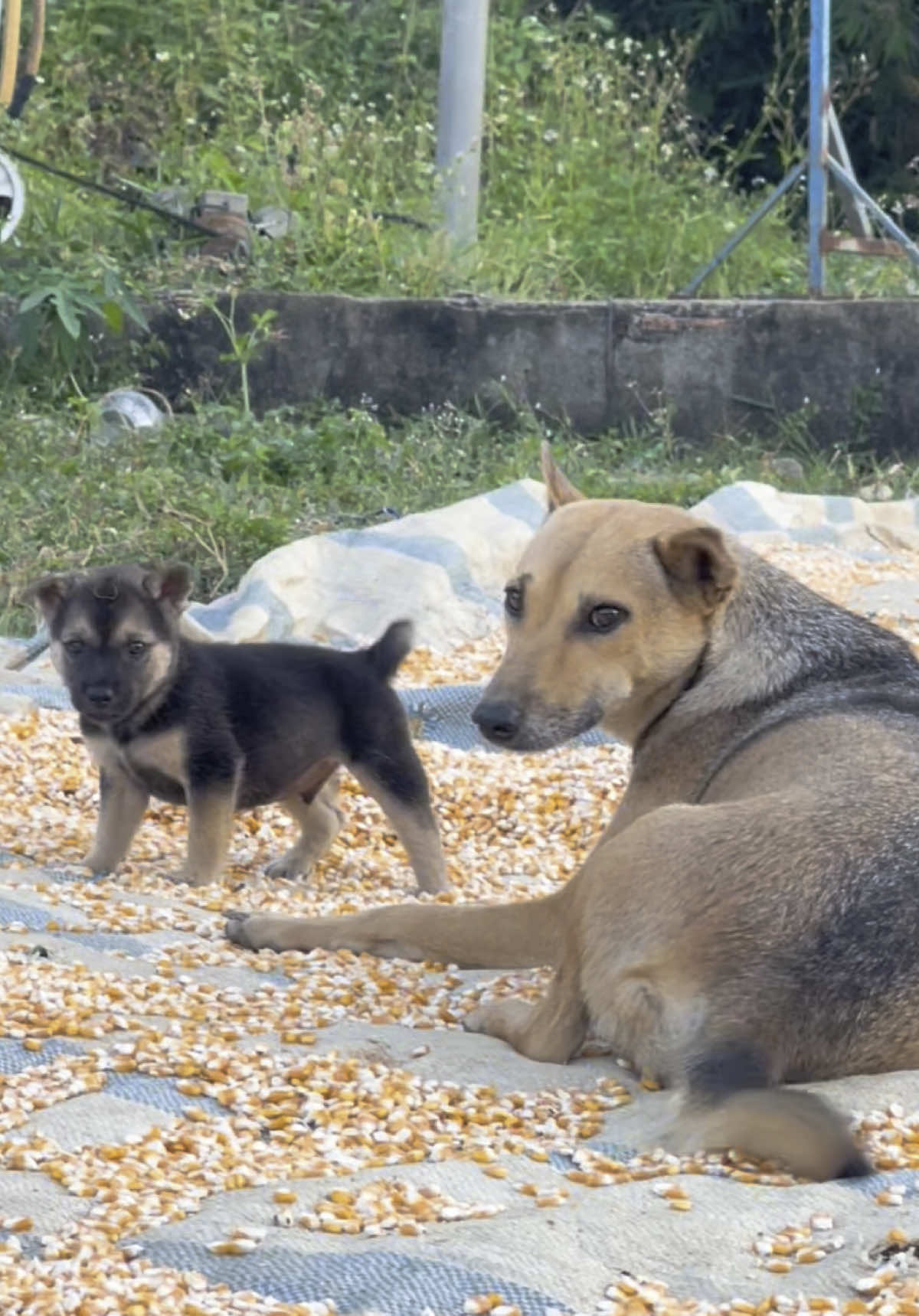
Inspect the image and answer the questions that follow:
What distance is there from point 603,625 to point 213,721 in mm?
1312

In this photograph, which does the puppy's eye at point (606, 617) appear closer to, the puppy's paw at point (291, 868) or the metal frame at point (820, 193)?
the puppy's paw at point (291, 868)

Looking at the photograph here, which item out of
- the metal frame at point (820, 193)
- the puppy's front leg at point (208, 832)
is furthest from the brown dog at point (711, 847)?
the metal frame at point (820, 193)

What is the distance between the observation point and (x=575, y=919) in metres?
4.06

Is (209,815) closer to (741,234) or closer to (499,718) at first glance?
(499,718)

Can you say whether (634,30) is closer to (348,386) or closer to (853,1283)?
(348,386)

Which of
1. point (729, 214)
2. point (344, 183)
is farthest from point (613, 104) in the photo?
point (344, 183)

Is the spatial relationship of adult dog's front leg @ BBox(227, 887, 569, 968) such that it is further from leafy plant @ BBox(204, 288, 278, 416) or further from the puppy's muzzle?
leafy plant @ BBox(204, 288, 278, 416)

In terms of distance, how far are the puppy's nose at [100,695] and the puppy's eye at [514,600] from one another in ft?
3.72

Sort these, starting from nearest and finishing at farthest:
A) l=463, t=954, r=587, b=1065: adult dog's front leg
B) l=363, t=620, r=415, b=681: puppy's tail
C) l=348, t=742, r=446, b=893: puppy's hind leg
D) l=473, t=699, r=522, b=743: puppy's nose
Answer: l=463, t=954, r=587, b=1065: adult dog's front leg < l=473, t=699, r=522, b=743: puppy's nose < l=348, t=742, r=446, b=893: puppy's hind leg < l=363, t=620, r=415, b=681: puppy's tail

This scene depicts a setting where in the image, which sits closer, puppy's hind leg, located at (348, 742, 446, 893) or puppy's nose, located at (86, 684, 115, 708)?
puppy's nose, located at (86, 684, 115, 708)

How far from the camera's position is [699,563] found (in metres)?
4.61

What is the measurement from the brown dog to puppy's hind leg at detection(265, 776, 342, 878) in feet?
2.93

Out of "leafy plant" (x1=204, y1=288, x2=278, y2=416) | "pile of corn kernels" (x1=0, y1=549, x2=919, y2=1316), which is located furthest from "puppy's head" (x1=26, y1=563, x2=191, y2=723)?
"leafy plant" (x1=204, y1=288, x2=278, y2=416)

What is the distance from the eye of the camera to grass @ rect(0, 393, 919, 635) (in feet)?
27.9
